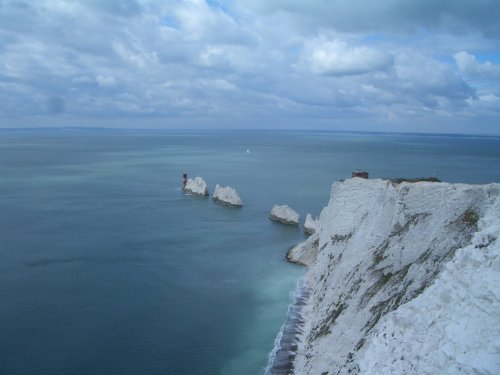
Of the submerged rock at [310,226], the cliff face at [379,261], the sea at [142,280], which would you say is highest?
the cliff face at [379,261]

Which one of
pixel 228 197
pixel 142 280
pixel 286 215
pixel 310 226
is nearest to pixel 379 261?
pixel 142 280

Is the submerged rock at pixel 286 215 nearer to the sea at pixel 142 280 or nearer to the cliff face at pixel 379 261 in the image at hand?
the sea at pixel 142 280

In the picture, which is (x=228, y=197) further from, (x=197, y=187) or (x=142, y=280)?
(x=142, y=280)

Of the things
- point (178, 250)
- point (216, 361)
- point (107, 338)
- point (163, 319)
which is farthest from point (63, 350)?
point (178, 250)

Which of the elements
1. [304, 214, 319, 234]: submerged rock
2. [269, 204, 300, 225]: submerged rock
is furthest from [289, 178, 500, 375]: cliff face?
[269, 204, 300, 225]: submerged rock

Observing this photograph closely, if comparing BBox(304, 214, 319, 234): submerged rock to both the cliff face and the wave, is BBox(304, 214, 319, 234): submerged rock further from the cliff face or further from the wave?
the cliff face

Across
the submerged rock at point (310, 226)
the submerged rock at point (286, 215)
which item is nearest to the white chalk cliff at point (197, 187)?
the submerged rock at point (286, 215)

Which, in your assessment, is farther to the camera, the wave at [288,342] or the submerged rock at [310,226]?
the submerged rock at [310,226]
